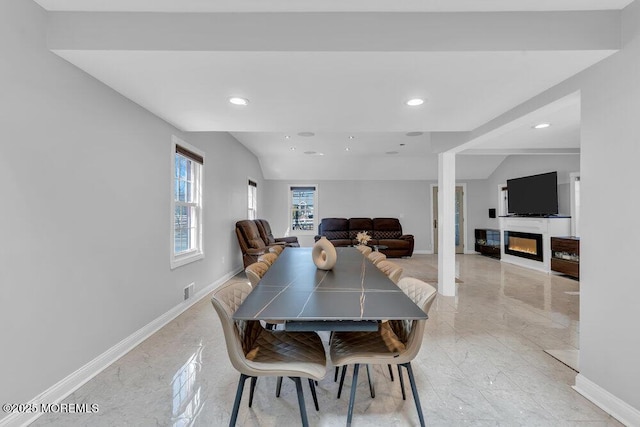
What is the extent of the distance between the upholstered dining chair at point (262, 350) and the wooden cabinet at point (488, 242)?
7.42 metres

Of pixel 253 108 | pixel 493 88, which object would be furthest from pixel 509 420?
pixel 253 108

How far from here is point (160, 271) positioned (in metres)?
3.14

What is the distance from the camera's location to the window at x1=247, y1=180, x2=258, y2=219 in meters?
7.06

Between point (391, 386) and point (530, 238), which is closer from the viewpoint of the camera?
point (391, 386)

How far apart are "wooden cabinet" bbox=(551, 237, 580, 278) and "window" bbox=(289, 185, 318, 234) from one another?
568 centimetres

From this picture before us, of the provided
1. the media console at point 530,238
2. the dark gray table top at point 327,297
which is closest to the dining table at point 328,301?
the dark gray table top at point 327,297

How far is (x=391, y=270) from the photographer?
241 cm

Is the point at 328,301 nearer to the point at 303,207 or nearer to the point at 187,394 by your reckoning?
the point at 187,394

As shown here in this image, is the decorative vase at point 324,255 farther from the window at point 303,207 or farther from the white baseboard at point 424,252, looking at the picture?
the white baseboard at point 424,252

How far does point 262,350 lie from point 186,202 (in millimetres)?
2747

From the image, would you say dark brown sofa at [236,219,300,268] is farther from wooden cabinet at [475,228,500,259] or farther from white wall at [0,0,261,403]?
wooden cabinet at [475,228,500,259]

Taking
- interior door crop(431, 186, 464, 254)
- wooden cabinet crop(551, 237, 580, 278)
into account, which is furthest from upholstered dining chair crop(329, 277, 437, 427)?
interior door crop(431, 186, 464, 254)

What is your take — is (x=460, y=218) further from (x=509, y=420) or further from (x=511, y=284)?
(x=509, y=420)

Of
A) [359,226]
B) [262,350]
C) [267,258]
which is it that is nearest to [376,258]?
[267,258]
